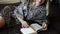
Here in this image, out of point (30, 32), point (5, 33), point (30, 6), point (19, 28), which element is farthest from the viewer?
point (30, 6)

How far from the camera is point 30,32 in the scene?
56.8 inches

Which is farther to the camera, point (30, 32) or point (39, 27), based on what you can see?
point (39, 27)

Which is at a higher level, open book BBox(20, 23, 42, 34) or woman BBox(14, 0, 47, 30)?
woman BBox(14, 0, 47, 30)

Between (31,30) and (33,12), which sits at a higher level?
(33,12)

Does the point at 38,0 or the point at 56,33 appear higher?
the point at 38,0

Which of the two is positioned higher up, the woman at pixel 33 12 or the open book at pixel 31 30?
the woman at pixel 33 12

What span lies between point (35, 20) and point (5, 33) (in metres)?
0.45

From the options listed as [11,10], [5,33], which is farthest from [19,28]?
[11,10]

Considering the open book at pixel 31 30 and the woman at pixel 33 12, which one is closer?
the open book at pixel 31 30

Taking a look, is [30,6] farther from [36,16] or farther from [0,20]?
[0,20]

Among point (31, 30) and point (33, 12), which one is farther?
point (33, 12)

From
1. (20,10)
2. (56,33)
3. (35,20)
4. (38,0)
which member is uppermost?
(38,0)

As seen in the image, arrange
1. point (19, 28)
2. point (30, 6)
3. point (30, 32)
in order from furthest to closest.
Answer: point (30, 6) < point (19, 28) < point (30, 32)

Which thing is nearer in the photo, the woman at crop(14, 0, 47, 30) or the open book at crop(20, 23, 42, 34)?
the open book at crop(20, 23, 42, 34)
